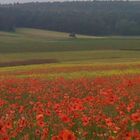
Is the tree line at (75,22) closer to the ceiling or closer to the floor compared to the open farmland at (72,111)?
closer to the ceiling

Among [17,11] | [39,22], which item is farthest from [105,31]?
[17,11]

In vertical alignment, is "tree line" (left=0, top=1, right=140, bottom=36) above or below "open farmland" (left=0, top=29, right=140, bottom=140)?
above

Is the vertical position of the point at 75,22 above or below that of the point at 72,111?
above

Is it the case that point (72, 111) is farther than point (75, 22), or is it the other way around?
point (75, 22)

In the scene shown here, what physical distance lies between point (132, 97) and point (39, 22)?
110m

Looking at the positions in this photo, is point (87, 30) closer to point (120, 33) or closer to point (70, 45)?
point (120, 33)

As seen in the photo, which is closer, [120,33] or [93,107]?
[93,107]

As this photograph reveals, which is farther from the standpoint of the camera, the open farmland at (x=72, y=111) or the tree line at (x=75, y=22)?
the tree line at (x=75, y=22)

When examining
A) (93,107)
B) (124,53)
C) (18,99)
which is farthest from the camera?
(124,53)

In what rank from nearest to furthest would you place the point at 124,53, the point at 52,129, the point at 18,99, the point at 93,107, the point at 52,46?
the point at 52,129, the point at 93,107, the point at 18,99, the point at 124,53, the point at 52,46

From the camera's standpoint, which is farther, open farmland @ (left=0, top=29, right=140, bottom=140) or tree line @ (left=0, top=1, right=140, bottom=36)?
tree line @ (left=0, top=1, right=140, bottom=36)

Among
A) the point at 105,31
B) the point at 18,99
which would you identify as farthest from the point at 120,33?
the point at 18,99

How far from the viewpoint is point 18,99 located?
12.0 m

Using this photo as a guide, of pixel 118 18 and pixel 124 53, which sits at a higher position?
pixel 118 18
